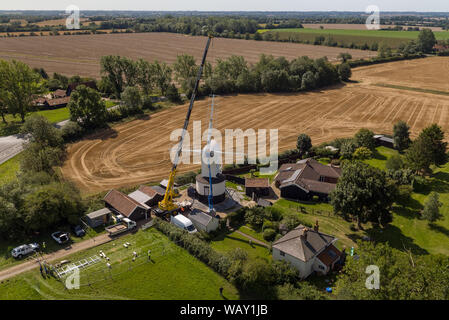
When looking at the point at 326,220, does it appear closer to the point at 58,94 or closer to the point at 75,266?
the point at 75,266

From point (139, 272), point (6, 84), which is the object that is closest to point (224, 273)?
point (139, 272)

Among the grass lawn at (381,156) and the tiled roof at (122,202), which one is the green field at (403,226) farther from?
the tiled roof at (122,202)

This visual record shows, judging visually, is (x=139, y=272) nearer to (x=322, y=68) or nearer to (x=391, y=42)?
(x=322, y=68)

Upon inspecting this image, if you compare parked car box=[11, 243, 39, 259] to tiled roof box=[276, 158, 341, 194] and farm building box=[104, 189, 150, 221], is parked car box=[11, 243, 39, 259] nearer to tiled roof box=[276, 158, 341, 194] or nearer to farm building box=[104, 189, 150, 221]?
farm building box=[104, 189, 150, 221]

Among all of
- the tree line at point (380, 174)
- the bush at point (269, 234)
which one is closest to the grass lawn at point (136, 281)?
the bush at point (269, 234)

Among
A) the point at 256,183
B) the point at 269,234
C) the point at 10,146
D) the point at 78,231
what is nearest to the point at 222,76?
the point at 10,146
